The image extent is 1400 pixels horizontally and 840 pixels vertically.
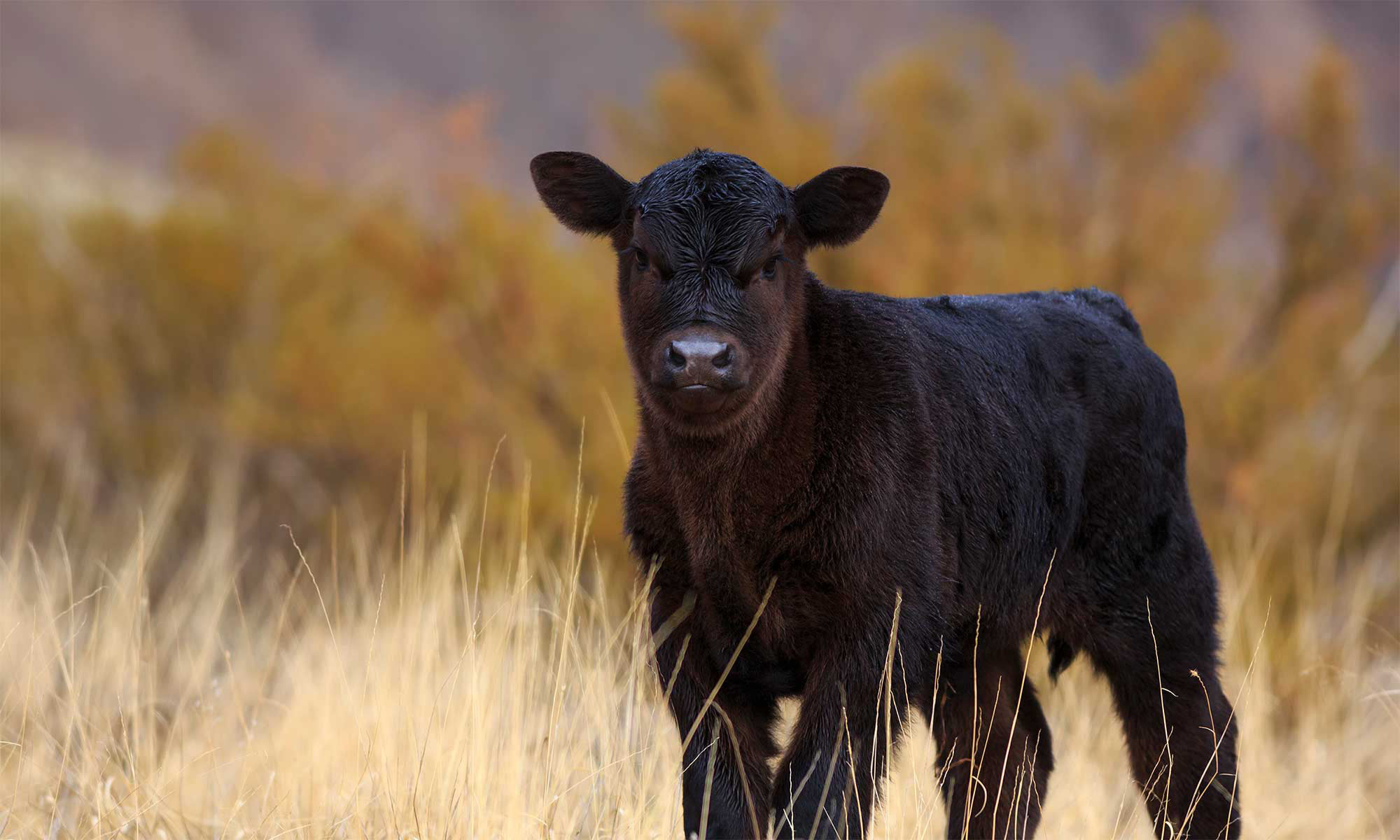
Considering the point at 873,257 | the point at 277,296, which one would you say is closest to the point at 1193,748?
the point at 873,257

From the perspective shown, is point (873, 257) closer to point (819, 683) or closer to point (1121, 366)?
point (1121, 366)

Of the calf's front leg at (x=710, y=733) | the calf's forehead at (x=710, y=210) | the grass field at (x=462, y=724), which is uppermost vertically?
the calf's forehead at (x=710, y=210)

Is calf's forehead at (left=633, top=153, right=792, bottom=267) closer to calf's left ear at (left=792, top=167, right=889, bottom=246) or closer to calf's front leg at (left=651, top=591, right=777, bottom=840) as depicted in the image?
calf's left ear at (left=792, top=167, right=889, bottom=246)

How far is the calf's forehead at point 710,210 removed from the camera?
145 inches

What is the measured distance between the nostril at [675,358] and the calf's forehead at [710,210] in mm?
350

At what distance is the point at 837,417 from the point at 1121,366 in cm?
137

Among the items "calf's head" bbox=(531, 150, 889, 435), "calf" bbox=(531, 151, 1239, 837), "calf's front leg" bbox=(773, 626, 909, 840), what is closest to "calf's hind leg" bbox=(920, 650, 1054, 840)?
"calf" bbox=(531, 151, 1239, 837)

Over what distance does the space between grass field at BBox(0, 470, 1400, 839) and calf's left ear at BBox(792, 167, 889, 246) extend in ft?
3.69

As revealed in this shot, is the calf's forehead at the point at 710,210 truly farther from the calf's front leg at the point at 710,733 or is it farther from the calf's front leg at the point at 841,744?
the calf's front leg at the point at 841,744

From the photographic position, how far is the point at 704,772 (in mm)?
3518

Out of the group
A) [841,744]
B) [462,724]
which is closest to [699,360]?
[841,744]

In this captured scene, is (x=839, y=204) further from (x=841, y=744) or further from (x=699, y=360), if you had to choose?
(x=841, y=744)

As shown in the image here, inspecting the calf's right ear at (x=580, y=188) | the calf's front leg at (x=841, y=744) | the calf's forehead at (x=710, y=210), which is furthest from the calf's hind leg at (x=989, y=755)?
the calf's right ear at (x=580, y=188)

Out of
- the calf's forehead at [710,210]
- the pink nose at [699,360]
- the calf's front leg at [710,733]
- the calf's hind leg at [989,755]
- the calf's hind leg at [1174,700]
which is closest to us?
the pink nose at [699,360]
